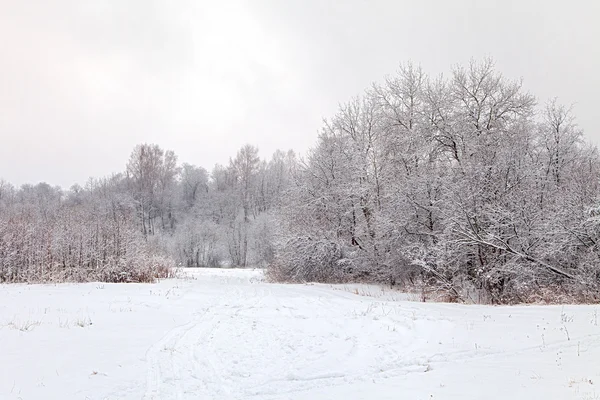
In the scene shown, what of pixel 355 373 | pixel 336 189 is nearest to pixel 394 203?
pixel 336 189

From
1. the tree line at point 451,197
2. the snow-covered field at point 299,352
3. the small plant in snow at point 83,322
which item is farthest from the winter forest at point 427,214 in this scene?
the small plant in snow at point 83,322

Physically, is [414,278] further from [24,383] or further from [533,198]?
[24,383]

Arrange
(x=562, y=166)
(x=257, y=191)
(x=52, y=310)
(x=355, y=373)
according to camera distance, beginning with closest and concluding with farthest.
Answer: (x=355, y=373)
(x=52, y=310)
(x=562, y=166)
(x=257, y=191)

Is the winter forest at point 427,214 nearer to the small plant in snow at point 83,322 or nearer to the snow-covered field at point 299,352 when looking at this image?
the snow-covered field at point 299,352

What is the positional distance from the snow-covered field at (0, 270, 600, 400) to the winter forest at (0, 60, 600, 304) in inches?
200

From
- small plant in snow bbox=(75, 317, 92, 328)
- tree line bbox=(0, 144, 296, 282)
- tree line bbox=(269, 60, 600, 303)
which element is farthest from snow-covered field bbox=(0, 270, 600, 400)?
tree line bbox=(0, 144, 296, 282)

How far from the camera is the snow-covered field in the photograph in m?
5.29

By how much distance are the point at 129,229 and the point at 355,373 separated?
19376mm

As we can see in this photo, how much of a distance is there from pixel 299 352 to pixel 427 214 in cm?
1389

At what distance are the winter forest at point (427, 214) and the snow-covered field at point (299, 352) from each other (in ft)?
16.7

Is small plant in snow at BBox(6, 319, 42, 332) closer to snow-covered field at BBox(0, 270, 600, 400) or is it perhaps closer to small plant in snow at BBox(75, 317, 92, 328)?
snow-covered field at BBox(0, 270, 600, 400)

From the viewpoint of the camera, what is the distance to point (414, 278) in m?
20.6

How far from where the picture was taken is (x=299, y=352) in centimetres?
743

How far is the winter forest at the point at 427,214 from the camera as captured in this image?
1497 cm
